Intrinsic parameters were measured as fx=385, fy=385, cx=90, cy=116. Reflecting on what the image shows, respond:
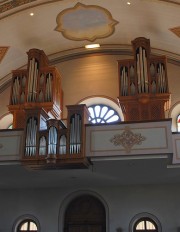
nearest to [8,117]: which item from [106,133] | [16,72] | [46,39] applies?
[16,72]

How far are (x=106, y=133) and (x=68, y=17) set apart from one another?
458cm

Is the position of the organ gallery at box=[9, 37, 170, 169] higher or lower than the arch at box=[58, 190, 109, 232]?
higher

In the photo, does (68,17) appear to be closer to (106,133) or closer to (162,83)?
(162,83)

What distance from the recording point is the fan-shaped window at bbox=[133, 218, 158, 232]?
487 inches

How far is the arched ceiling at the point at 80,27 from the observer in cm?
1189

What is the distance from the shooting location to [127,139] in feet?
33.2

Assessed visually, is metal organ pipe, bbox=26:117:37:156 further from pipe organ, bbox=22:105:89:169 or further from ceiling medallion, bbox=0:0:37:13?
ceiling medallion, bbox=0:0:37:13

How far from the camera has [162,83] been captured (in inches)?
467

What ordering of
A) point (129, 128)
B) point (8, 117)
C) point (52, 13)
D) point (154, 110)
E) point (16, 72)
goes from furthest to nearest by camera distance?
point (8, 117) → point (16, 72) → point (52, 13) → point (154, 110) → point (129, 128)

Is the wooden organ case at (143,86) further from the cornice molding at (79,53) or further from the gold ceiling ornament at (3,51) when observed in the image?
the gold ceiling ornament at (3,51)

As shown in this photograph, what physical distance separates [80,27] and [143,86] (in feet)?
11.0

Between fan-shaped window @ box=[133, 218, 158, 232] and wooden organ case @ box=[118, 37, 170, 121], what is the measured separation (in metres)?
3.46

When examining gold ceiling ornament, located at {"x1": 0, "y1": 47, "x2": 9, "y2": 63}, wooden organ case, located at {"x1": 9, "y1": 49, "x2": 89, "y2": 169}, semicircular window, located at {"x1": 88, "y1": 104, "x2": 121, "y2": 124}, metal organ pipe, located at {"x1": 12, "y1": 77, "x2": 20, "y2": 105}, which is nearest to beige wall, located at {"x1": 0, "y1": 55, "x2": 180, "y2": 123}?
semicircular window, located at {"x1": 88, "y1": 104, "x2": 121, "y2": 124}

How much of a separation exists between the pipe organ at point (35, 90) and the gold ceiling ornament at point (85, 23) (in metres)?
1.28
